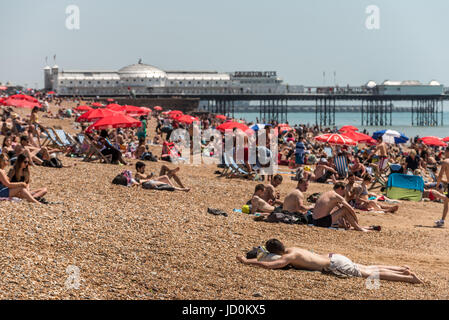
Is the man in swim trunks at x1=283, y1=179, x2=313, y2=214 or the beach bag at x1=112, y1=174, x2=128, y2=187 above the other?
the beach bag at x1=112, y1=174, x2=128, y2=187

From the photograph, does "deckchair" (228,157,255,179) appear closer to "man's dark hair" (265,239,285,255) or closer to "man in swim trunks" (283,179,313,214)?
"man in swim trunks" (283,179,313,214)

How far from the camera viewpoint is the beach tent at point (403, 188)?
1142cm

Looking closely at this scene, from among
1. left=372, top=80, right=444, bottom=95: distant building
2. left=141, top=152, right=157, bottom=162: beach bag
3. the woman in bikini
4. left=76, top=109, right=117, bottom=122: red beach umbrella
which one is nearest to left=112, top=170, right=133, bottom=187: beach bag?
the woman in bikini

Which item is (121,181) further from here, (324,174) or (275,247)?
(324,174)

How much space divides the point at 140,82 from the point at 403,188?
74340 millimetres

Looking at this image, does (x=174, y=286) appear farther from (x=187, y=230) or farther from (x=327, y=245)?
(x=327, y=245)

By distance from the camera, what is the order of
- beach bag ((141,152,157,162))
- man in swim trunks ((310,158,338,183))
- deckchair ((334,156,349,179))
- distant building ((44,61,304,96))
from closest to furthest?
man in swim trunks ((310,158,338,183)) < deckchair ((334,156,349,179)) < beach bag ((141,152,157,162)) < distant building ((44,61,304,96))

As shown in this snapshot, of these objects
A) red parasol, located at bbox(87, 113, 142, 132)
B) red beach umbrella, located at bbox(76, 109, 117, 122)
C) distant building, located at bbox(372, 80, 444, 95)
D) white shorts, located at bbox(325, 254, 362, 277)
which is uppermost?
distant building, located at bbox(372, 80, 444, 95)

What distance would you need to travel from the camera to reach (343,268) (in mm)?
5773

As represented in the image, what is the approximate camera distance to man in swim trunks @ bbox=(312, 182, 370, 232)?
317 inches

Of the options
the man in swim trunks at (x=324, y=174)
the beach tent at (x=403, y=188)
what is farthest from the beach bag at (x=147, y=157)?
the beach tent at (x=403, y=188)

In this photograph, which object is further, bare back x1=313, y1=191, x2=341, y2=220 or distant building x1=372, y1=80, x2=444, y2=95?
distant building x1=372, y1=80, x2=444, y2=95

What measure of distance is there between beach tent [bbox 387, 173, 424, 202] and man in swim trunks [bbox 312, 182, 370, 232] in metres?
3.46
